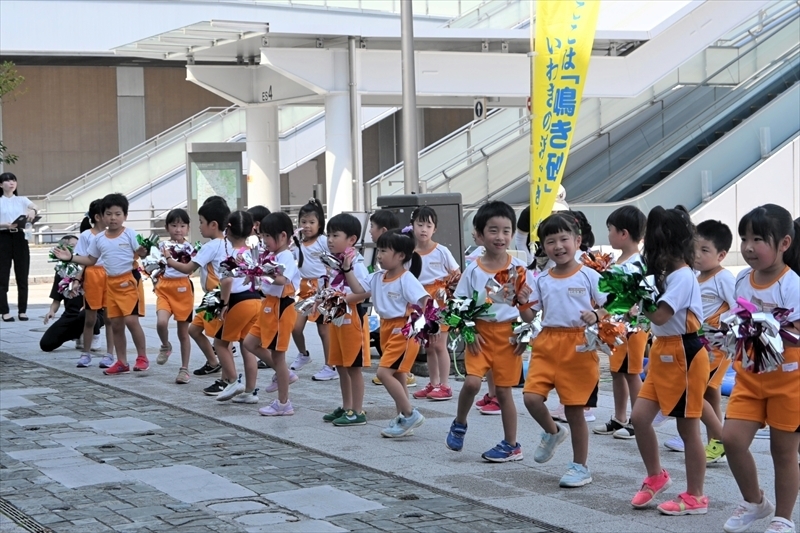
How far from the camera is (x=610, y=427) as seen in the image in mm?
8320

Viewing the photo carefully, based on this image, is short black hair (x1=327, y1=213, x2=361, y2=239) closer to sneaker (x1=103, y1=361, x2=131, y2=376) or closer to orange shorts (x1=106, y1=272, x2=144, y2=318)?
orange shorts (x1=106, y1=272, x2=144, y2=318)

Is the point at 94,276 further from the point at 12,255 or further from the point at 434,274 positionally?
the point at 12,255

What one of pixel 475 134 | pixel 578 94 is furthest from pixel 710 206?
pixel 578 94

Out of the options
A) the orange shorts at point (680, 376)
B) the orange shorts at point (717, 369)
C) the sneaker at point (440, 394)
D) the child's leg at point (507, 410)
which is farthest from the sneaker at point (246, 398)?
the orange shorts at point (680, 376)

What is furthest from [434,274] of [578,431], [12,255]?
[12,255]

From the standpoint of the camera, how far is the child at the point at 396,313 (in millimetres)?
→ 8156

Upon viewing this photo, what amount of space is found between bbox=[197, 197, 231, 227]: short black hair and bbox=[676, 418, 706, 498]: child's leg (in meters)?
5.48

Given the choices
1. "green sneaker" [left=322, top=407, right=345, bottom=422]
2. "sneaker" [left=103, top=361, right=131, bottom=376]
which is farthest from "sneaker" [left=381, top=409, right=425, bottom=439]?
"sneaker" [left=103, top=361, right=131, bottom=376]

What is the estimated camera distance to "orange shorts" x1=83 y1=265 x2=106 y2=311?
1209 centimetres

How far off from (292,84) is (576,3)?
1002cm

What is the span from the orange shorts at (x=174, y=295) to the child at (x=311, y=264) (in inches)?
45.7

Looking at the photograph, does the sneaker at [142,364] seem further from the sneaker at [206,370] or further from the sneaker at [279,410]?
the sneaker at [279,410]

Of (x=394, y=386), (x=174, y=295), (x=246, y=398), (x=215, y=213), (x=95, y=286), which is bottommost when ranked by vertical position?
(x=246, y=398)

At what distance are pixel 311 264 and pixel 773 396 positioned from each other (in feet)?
21.2
